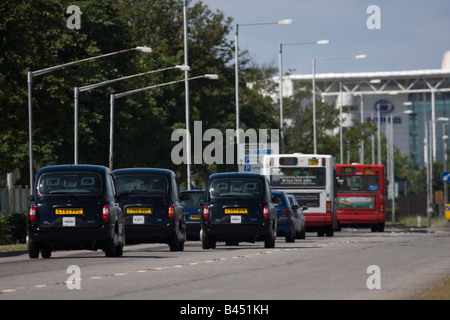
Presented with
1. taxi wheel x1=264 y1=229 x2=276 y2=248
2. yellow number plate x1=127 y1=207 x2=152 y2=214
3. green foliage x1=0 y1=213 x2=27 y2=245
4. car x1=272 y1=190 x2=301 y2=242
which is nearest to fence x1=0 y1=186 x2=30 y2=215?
green foliage x1=0 y1=213 x2=27 y2=245

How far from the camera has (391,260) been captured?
85.5 feet

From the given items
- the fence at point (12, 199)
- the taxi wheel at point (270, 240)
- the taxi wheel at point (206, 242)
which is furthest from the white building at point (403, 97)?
the taxi wheel at point (206, 242)

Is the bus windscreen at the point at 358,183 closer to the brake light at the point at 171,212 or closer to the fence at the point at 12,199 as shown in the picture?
the fence at the point at 12,199

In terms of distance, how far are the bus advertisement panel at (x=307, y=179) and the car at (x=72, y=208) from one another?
2144cm

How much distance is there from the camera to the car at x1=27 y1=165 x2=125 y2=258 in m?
26.7

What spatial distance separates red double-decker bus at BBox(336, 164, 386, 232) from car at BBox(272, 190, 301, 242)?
56.9ft

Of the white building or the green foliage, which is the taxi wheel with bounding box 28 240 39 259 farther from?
the white building

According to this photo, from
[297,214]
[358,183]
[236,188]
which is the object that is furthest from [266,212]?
[358,183]

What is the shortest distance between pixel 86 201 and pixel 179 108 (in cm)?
4672

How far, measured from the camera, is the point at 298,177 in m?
48.5

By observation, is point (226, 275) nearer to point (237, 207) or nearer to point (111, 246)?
point (111, 246)

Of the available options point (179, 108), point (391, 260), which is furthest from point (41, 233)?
point (179, 108)

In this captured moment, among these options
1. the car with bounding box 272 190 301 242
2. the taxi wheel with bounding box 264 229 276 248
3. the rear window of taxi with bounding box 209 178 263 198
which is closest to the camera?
the rear window of taxi with bounding box 209 178 263 198
